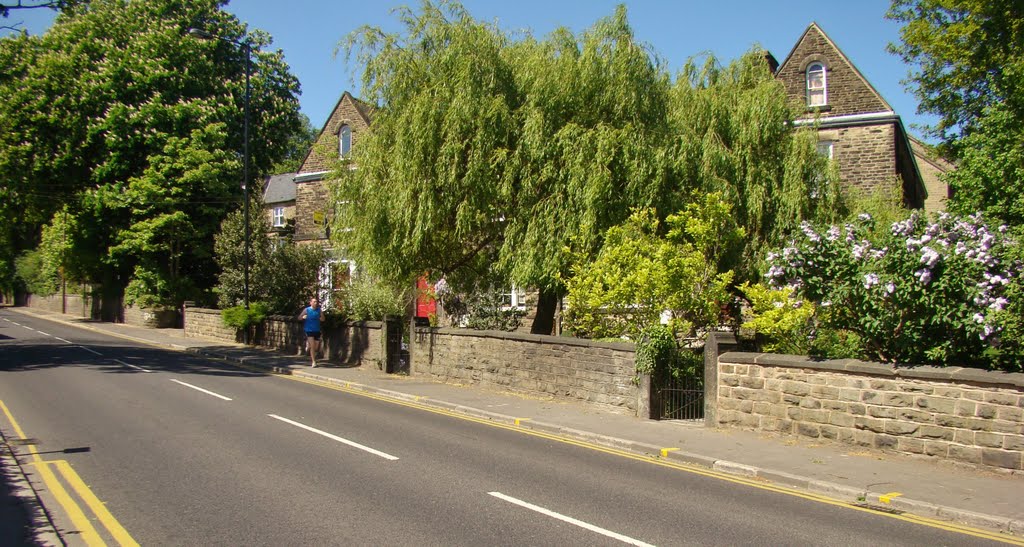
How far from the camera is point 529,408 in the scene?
13.6 meters

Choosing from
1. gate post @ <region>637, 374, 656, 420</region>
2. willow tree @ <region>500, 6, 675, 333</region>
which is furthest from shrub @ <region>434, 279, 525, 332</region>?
gate post @ <region>637, 374, 656, 420</region>

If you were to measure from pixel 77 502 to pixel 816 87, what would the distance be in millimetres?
24415

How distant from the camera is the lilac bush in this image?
879cm

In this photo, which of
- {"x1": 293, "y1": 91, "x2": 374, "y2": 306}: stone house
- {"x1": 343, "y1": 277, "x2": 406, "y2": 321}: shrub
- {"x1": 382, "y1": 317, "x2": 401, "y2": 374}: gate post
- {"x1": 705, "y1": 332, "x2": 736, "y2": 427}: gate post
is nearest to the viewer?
{"x1": 705, "y1": 332, "x2": 736, "y2": 427}: gate post

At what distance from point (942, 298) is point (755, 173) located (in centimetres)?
853

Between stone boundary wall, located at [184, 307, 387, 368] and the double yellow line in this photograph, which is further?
stone boundary wall, located at [184, 307, 387, 368]

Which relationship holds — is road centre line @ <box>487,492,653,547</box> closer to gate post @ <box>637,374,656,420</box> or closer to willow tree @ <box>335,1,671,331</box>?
gate post @ <box>637,374,656,420</box>

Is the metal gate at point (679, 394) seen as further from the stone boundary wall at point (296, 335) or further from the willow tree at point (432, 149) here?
the stone boundary wall at point (296, 335)

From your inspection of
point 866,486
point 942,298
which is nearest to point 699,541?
point 866,486

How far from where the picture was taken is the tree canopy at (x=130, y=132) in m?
33.1

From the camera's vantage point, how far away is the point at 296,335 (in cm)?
2448

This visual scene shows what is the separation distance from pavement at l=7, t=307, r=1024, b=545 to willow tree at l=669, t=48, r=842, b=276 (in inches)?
246

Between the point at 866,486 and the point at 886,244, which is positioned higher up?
the point at 886,244

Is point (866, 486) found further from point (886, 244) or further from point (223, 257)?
point (223, 257)
